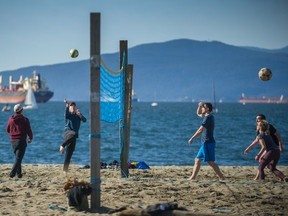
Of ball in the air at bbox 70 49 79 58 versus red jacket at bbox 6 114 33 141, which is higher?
ball in the air at bbox 70 49 79 58

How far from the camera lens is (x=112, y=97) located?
44.3 ft

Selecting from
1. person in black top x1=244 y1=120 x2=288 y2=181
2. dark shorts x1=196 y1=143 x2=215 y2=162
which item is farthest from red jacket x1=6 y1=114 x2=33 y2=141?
person in black top x1=244 y1=120 x2=288 y2=181

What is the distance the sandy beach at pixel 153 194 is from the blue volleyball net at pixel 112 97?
4.17 ft

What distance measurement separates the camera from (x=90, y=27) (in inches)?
387

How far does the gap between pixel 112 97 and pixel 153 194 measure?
2.79m

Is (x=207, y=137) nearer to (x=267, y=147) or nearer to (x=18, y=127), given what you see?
(x=267, y=147)

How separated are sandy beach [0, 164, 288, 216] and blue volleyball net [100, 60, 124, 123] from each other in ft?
4.17

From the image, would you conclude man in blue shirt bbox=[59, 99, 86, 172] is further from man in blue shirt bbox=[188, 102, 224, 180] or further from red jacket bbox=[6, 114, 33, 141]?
man in blue shirt bbox=[188, 102, 224, 180]

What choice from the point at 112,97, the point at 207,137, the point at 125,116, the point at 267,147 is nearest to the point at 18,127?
the point at 112,97

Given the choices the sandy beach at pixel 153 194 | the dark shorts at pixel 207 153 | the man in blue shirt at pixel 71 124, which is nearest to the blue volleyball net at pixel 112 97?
the man in blue shirt at pixel 71 124

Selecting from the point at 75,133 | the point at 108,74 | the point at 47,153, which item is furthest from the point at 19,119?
the point at 47,153

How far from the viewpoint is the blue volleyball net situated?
13.0 metres

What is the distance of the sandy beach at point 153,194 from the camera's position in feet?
33.0

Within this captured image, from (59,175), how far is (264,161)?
171 inches
